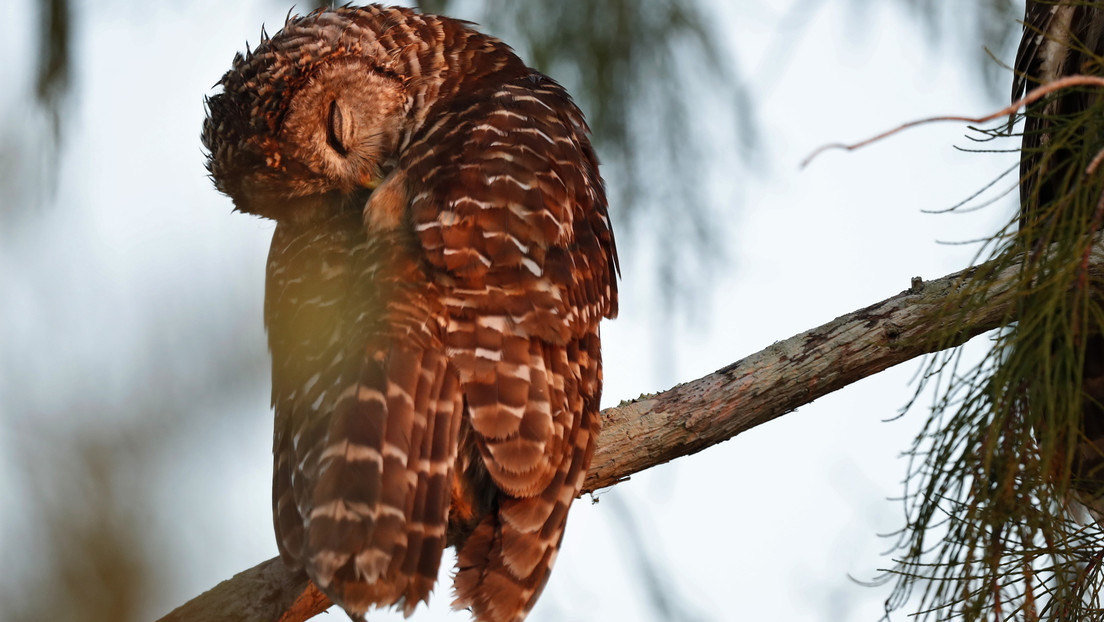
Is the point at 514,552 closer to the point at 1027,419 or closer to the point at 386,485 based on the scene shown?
the point at 386,485

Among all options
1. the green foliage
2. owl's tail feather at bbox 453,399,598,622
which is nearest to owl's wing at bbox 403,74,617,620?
owl's tail feather at bbox 453,399,598,622

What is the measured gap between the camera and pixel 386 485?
2156 mm

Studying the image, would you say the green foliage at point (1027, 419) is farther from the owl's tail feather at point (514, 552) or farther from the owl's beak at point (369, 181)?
the owl's beak at point (369, 181)

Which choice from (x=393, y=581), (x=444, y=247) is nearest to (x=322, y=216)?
(x=444, y=247)

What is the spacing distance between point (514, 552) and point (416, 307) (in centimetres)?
63

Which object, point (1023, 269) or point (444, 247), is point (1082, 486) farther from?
point (444, 247)

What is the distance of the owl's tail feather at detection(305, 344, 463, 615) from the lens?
2.12 m

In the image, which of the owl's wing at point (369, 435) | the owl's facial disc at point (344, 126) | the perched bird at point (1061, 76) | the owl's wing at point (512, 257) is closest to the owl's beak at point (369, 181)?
the owl's facial disc at point (344, 126)

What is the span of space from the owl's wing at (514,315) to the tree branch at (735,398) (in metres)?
0.18

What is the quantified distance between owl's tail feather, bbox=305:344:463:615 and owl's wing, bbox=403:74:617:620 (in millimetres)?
114

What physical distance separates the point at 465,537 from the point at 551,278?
2.27 ft

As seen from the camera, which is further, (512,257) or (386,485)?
(512,257)

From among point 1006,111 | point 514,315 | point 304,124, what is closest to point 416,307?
point 514,315

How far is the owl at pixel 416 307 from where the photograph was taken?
2.19 meters
